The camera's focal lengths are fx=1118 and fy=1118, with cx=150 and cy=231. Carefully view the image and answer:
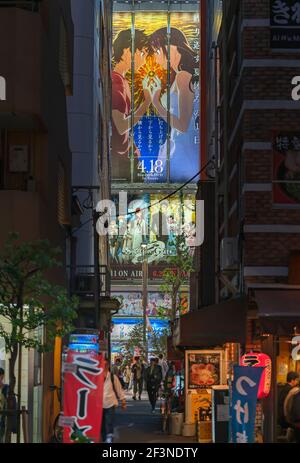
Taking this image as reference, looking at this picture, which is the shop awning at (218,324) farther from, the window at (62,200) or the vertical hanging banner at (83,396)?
the vertical hanging banner at (83,396)

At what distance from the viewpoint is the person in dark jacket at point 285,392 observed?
22281 mm

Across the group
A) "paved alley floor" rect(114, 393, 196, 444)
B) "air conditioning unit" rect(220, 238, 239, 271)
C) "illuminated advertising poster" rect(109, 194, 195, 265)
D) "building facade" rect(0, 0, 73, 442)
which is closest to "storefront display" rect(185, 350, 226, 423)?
"paved alley floor" rect(114, 393, 196, 444)

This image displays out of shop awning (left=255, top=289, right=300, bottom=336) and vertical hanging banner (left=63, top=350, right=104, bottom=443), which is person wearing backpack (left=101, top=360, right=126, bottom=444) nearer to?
shop awning (left=255, top=289, right=300, bottom=336)

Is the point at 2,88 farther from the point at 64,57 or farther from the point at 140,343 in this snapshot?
the point at 140,343

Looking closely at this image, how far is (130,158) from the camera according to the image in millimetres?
101812

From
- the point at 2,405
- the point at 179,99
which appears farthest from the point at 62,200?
the point at 179,99

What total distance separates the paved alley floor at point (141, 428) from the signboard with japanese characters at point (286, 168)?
705cm

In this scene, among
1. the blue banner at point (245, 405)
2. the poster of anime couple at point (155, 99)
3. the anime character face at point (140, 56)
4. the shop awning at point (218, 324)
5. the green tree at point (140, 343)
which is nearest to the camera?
the blue banner at point (245, 405)

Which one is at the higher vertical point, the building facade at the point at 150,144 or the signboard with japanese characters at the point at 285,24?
the building facade at the point at 150,144

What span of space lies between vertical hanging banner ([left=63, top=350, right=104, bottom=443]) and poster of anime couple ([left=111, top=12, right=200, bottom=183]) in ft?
288

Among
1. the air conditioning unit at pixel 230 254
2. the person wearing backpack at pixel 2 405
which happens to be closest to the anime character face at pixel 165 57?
the air conditioning unit at pixel 230 254

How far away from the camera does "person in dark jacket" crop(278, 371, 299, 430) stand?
73.1 feet
